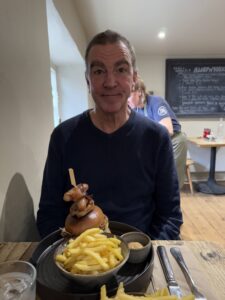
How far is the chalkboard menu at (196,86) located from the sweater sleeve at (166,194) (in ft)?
10.3

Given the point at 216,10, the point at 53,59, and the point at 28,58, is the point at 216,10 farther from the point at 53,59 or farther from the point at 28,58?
the point at 28,58

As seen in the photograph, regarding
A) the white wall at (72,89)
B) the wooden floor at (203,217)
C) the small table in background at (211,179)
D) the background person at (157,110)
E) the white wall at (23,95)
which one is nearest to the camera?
the white wall at (23,95)

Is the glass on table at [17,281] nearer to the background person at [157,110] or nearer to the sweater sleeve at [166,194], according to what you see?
the sweater sleeve at [166,194]

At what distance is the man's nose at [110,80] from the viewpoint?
37.8 inches

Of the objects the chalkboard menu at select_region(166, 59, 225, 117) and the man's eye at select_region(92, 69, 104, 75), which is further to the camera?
the chalkboard menu at select_region(166, 59, 225, 117)

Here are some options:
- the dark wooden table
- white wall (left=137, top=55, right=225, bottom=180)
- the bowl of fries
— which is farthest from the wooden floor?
the bowl of fries

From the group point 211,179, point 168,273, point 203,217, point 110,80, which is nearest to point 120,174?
point 110,80

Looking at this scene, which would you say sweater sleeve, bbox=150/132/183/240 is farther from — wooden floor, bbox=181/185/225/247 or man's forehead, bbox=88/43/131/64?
wooden floor, bbox=181/185/225/247

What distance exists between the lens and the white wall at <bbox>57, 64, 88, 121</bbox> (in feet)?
10.5

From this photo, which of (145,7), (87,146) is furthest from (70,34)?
(87,146)

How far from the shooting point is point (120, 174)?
998 millimetres

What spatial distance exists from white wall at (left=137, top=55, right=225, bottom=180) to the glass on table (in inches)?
147

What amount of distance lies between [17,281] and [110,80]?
706 mm

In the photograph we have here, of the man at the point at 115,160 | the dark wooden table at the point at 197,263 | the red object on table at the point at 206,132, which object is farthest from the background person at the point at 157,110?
the red object on table at the point at 206,132
